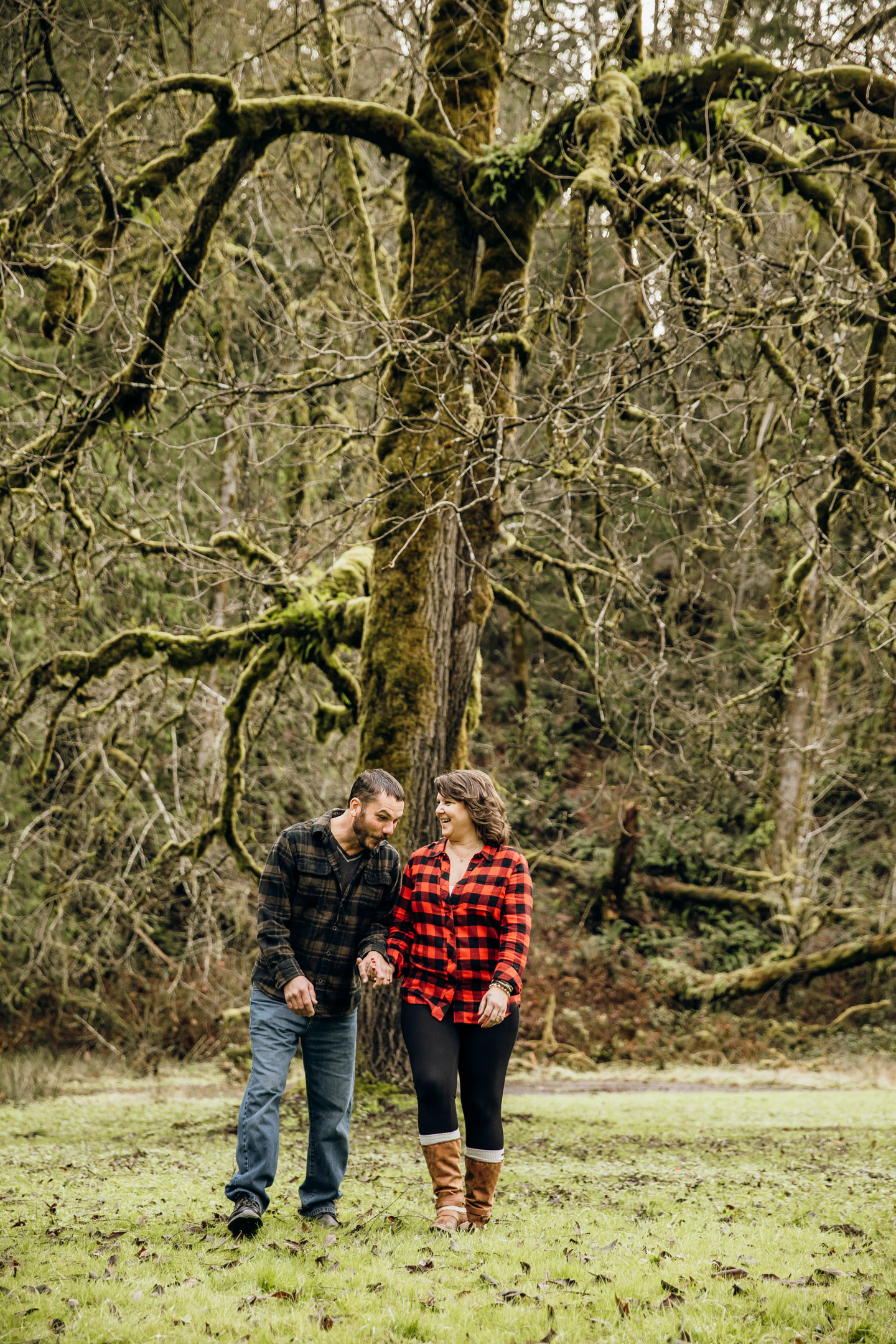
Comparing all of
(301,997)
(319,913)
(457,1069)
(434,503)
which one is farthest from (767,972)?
(301,997)

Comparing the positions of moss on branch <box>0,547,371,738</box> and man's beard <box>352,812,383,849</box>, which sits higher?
moss on branch <box>0,547,371,738</box>

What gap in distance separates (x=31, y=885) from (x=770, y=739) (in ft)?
32.6

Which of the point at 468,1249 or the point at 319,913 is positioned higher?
the point at 319,913

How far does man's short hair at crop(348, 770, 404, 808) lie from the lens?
13.9 ft

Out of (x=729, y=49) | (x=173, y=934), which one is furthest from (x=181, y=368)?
(x=173, y=934)

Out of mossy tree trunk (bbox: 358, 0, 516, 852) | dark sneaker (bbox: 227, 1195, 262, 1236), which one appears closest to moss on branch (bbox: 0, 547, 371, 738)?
mossy tree trunk (bbox: 358, 0, 516, 852)

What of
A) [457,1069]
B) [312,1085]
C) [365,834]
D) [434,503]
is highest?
[434,503]

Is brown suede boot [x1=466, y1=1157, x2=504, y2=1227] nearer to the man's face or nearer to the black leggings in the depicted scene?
the black leggings

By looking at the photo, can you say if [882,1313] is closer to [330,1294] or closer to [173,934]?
[330,1294]

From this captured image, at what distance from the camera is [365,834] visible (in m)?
4.29

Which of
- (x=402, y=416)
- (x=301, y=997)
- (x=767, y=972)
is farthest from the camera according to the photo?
(x=767, y=972)

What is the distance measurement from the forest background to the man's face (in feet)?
6.49

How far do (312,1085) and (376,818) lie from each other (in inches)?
44.1

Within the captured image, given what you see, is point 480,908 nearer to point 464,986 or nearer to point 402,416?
point 464,986
